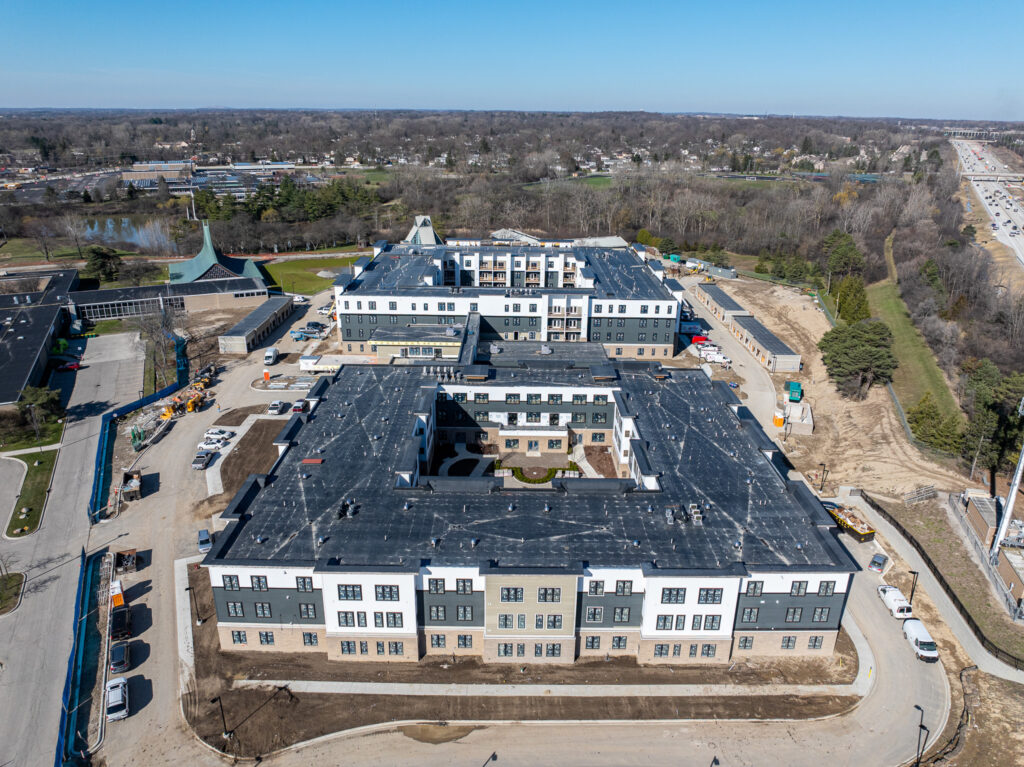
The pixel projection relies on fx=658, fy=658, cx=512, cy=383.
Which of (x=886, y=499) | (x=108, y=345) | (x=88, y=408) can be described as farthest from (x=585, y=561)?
(x=108, y=345)

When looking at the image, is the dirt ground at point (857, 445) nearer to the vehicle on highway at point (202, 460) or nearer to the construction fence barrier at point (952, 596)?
the construction fence barrier at point (952, 596)

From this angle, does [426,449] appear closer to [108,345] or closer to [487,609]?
[487,609]

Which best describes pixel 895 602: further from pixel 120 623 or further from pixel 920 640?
pixel 120 623

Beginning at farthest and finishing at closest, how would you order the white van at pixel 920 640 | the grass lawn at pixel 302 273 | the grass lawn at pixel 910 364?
the grass lawn at pixel 302 273 → the grass lawn at pixel 910 364 → the white van at pixel 920 640

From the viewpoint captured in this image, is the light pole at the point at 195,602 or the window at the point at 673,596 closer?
the window at the point at 673,596

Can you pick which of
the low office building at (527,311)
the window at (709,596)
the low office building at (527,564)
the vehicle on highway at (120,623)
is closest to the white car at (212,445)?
the low office building at (527,564)

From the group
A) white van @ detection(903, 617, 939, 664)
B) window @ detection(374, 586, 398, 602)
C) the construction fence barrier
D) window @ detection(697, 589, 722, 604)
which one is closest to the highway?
the construction fence barrier

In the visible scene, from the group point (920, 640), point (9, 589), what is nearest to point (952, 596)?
point (920, 640)

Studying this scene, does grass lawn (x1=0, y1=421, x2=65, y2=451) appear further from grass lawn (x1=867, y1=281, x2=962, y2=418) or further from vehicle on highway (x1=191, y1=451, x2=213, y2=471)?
grass lawn (x1=867, y1=281, x2=962, y2=418)
